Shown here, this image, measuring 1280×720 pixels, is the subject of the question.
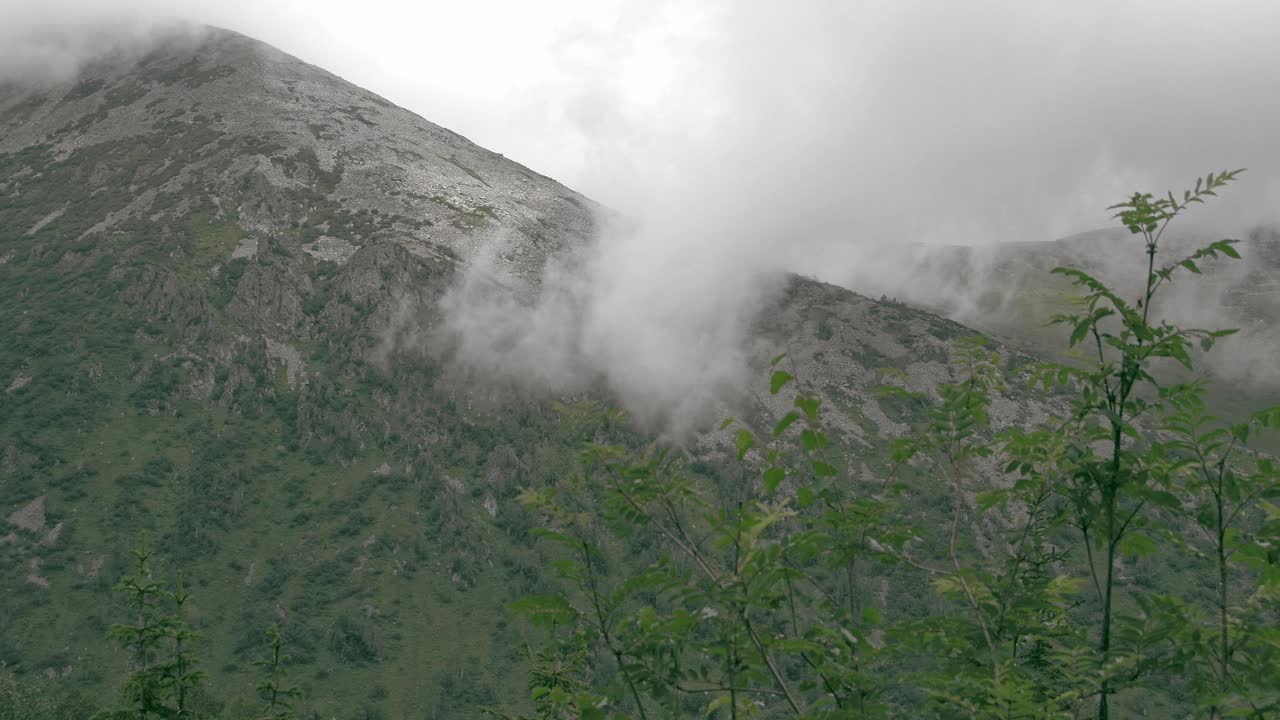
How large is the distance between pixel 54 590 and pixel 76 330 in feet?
160

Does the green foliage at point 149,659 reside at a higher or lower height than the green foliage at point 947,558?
lower

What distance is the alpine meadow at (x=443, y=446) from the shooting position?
4555 millimetres

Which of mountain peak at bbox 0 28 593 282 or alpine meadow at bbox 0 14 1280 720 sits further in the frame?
mountain peak at bbox 0 28 593 282

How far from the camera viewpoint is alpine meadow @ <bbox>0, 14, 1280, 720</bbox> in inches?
179

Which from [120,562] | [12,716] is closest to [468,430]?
[120,562]

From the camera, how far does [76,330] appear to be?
13050 cm

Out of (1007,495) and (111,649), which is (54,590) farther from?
(1007,495)

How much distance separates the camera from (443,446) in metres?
146

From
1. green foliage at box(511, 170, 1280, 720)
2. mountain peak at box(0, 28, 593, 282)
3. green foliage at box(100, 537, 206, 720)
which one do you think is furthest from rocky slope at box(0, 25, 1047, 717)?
green foliage at box(511, 170, 1280, 720)

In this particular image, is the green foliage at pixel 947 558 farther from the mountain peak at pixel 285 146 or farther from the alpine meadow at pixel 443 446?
the mountain peak at pixel 285 146

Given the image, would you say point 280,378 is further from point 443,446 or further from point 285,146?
point 285,146

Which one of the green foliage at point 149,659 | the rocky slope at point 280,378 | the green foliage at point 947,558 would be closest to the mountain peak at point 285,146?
the rocky slope at point 280,378

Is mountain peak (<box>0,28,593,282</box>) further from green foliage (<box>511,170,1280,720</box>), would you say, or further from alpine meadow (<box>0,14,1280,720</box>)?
green foliage (<box>511,170,1280,720</box>)

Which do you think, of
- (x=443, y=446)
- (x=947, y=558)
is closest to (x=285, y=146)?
(x=443, y=446)
